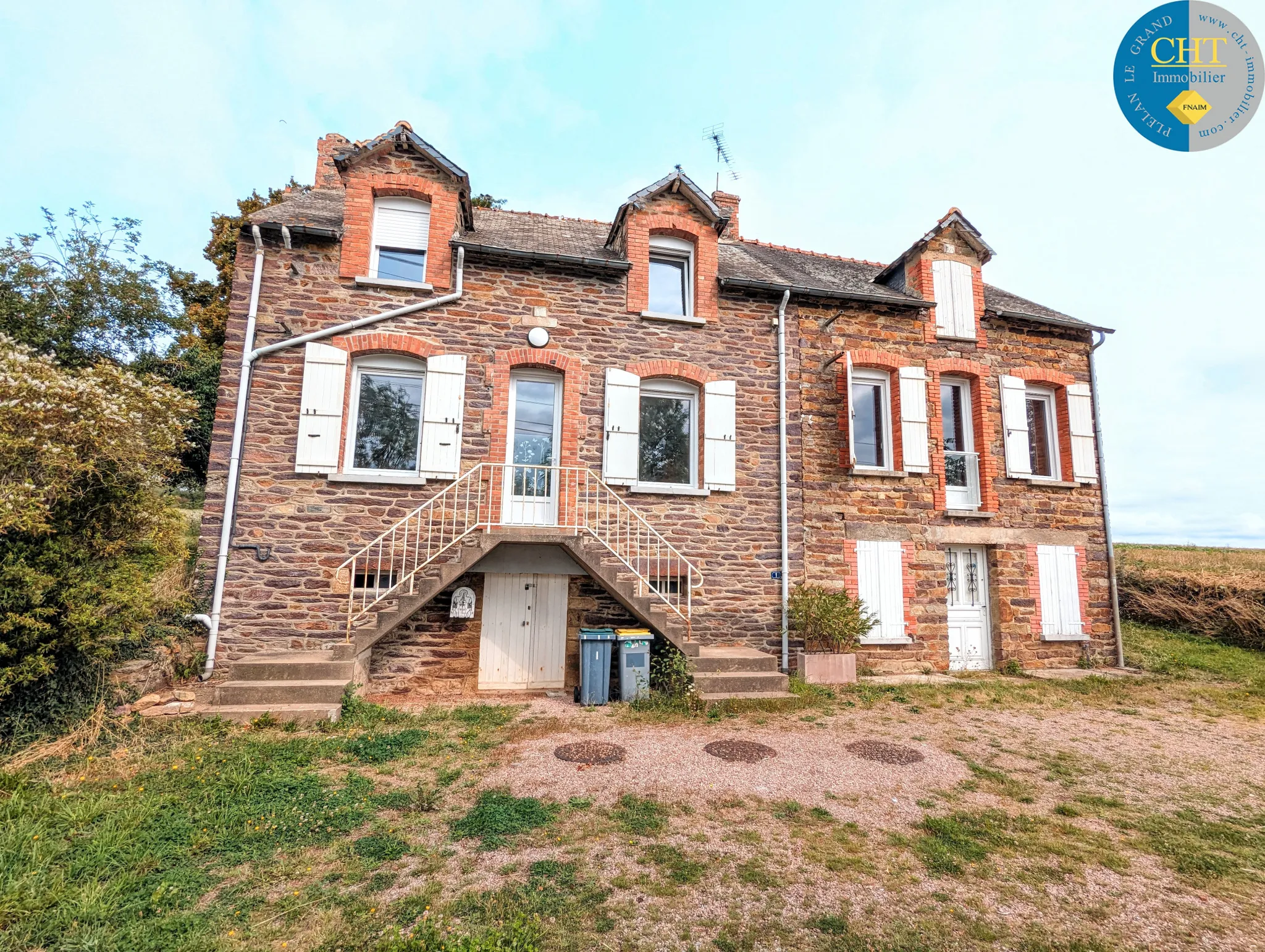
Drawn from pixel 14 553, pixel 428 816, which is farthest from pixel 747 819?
pixel 14 553

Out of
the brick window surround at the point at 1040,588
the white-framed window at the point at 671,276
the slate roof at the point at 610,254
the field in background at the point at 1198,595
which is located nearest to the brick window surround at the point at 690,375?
the white-framed window at the point at 671,276

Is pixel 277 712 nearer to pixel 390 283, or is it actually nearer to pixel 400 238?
pixel 390 283

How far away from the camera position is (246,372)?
24.1 feet

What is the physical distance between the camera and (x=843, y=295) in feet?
30.5

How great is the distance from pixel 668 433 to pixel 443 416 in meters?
3.43

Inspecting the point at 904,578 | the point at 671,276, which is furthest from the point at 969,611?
the point at 671,276

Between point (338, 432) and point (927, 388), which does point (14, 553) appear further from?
point (927, 388)

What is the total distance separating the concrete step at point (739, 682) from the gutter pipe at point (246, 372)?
239 inches

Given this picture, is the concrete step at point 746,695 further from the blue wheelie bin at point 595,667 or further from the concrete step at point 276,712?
the concrete step at point 276,712

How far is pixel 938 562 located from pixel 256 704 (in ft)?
32.0

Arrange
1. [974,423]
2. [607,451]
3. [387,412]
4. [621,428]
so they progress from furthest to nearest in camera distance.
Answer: [974,423]
[621,428]
[607,451]
[387,412]

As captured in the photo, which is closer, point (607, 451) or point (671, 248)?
point (607, 451)

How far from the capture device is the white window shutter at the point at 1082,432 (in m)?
9.99

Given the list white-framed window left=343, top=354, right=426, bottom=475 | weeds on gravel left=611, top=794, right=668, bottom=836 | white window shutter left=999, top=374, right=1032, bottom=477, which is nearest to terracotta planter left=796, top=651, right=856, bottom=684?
weeds on gravel left=611, top=794, right=668, bottom=836
